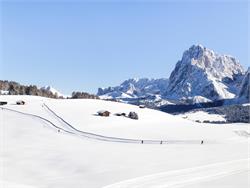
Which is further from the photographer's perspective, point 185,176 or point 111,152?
point 111,152

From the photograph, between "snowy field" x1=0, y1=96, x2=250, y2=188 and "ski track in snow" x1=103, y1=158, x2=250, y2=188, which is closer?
"ski track in snow" x1=103, y1=158, x2=250, y2=188

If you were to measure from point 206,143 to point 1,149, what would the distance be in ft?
118

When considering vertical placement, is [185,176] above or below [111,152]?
below

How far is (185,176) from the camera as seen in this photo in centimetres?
4062

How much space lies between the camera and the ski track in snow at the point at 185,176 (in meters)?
36.2

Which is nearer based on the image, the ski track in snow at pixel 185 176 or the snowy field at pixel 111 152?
the ski track in snow at pixel 185 176

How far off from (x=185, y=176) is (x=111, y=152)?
16.6 metres

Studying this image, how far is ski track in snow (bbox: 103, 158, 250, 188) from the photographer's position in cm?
3616

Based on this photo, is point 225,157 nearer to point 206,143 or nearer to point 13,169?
point 206,143

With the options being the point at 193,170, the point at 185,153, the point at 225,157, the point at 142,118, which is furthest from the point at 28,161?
the point at 142,118

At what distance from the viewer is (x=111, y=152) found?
5525 cm

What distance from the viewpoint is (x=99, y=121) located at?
9081 centimetres

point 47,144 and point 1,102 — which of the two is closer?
point 47,144

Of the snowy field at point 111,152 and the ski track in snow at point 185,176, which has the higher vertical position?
the snowy field at point 111,152
